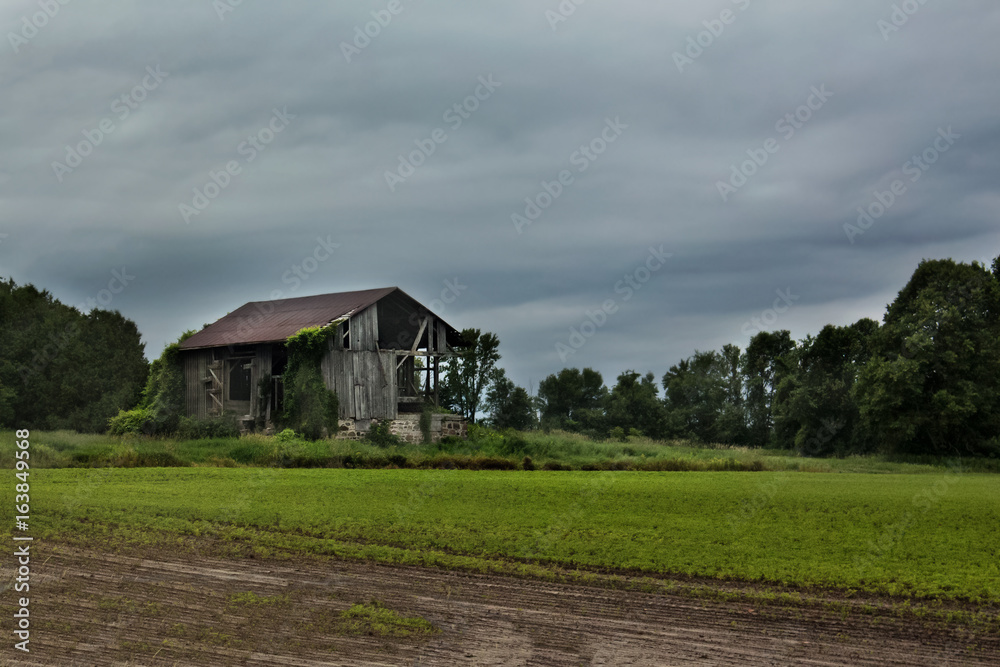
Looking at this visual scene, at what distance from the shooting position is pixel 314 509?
77.9 feet

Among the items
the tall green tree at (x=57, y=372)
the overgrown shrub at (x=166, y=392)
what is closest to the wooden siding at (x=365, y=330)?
the overgrown shrub at (x=166, y=392)

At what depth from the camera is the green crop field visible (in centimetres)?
1775

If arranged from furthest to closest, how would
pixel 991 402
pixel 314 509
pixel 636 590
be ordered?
pixel 991 402 → pixel 314 509 → pixel 636 590

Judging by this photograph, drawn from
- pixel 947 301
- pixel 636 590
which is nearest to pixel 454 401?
pixel 947 301

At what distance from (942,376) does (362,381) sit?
33585 mm

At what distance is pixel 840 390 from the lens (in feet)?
204

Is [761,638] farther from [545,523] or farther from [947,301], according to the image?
[947,301]

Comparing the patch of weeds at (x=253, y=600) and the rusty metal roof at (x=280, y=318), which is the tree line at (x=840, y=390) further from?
the patch of weeds at (x=253, y=600)

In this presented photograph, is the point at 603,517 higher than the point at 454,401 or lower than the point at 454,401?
lower

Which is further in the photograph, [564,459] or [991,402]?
[991,402]

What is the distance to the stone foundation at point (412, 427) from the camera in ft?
159

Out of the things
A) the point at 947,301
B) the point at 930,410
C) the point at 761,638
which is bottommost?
the point at 761,638

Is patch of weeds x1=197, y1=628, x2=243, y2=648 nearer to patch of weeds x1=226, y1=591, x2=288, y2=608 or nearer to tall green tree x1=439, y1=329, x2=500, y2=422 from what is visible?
patch of weeds x1=226, y1=591, x2=288, y2=608

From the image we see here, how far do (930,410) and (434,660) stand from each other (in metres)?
46.0
